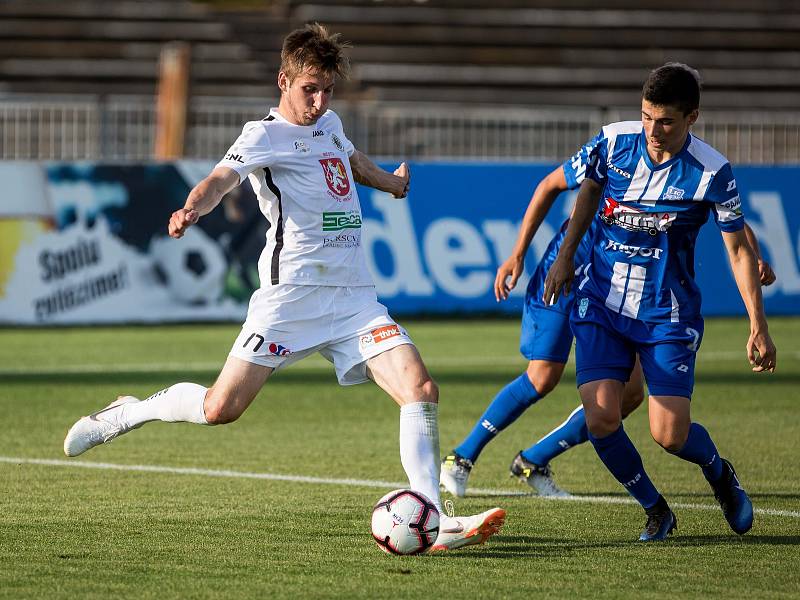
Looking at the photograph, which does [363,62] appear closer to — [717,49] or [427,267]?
[717,49]

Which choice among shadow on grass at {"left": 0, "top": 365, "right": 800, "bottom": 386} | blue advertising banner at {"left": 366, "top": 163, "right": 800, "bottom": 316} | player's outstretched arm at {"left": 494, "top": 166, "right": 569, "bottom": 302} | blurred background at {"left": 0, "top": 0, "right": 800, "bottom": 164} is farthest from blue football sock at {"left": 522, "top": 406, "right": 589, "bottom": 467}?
blurred background at {"left": 0, "top": 0, "right": 800, "bottom": 164}

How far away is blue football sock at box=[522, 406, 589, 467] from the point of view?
6.95 meters

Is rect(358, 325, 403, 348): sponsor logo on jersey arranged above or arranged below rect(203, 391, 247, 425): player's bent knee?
above

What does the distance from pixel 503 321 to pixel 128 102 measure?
559 centimetres

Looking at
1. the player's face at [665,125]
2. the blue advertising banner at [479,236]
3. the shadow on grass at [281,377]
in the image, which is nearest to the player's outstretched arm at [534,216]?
the player's face at [665,125]

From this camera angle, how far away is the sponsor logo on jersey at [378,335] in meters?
5.76

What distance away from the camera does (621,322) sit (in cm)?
584

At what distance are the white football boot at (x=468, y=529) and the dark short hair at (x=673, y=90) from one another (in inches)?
66.1

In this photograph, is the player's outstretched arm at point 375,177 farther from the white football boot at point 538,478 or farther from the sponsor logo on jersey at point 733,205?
the white football boot at point 538,478

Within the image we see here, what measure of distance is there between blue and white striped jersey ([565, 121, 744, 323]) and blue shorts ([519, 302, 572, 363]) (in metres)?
1.05

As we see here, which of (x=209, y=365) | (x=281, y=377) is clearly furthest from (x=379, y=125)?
(x=281, y=377)

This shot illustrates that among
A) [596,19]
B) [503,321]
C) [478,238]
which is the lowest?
[503,321]

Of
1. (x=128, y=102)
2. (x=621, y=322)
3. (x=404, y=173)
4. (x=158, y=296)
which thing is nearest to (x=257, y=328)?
(x=404, y=173)

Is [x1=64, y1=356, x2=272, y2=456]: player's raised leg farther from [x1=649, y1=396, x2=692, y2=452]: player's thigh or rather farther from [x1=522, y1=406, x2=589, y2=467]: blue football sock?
[x1=522, y1=406, x2=589, y2=467]: blue football sock
